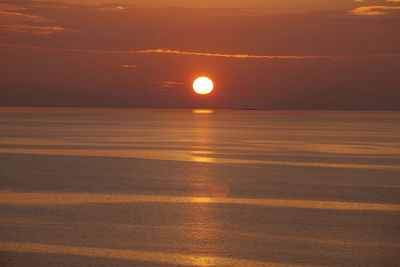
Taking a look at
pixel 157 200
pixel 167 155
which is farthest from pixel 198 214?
pixel 167 155

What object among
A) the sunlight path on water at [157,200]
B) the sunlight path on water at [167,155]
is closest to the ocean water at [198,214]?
the sunlight path on water at [157,200]

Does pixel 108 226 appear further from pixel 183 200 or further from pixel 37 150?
pixel 37 150

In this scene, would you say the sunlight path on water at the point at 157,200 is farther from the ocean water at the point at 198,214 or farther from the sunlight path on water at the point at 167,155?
the sunlight path on water at the point at 167,155

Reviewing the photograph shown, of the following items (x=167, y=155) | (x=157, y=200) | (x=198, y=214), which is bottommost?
(x=198, y=214)

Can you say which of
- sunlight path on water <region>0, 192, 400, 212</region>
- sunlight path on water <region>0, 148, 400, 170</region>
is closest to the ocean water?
sunlight path on water <region>0, 192, 400, 212</region>

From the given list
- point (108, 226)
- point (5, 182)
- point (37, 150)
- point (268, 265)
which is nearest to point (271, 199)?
point (108, 226)

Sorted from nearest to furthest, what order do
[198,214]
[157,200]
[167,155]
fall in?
[198,214] → [157,200] → [167,155]

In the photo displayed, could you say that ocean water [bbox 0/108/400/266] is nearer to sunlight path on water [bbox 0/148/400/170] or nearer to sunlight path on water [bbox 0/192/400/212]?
sunlight path on water [bbox 0/192/400/212]

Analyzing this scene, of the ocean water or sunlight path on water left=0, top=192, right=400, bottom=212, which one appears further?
sunlight path on water left=0, top=192, right=400, bottom=212

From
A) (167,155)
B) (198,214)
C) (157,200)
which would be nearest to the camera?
(198,214)

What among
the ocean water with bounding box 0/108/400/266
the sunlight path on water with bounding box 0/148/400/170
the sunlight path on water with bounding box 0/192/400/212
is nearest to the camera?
the ocean water with bounding box 0/108/400/266

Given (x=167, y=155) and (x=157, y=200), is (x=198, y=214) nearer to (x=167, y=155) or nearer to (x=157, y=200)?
(x=157, y=200)

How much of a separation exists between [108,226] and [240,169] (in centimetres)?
931

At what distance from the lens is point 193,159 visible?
22.0m
